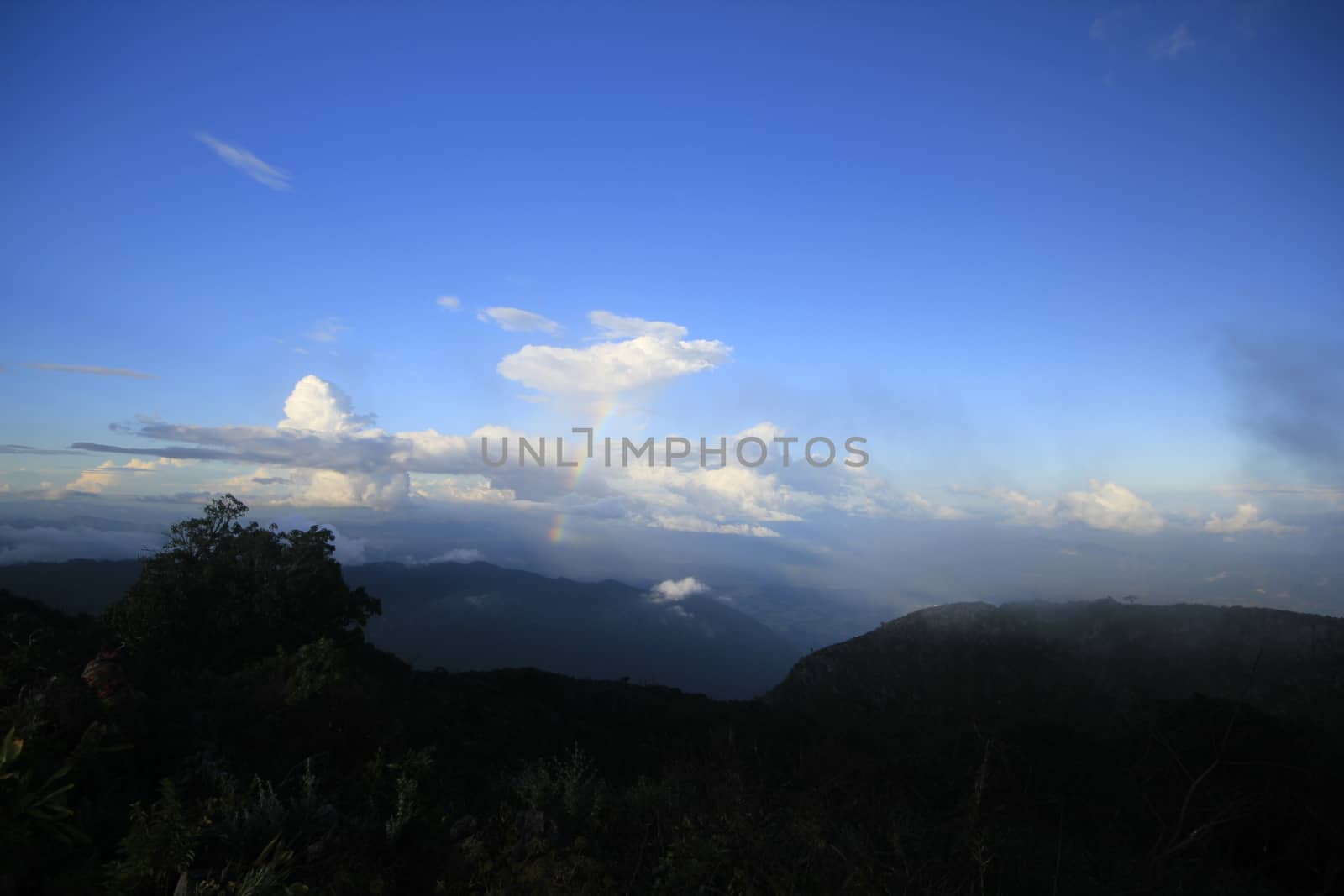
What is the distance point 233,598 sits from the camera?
2219 centimetres

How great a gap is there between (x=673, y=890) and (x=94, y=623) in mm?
24828

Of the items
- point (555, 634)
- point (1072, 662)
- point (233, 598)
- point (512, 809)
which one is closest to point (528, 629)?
point (555, 634)

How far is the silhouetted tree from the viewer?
2073 cm

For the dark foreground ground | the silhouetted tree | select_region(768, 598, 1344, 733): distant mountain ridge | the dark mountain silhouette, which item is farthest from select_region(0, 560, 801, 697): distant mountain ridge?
the dark foreground ground

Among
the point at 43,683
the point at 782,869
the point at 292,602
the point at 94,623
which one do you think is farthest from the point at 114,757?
the point at 94,623

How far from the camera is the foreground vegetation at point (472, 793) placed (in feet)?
19.5

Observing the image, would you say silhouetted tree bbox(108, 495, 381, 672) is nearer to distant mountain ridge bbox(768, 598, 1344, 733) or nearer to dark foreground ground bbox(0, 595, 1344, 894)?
dark foreground ground bbox(0, 595, 1344, 894)

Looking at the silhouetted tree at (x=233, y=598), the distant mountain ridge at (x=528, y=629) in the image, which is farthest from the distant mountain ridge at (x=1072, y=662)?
the silhouetted tree at (x=233, y=598)

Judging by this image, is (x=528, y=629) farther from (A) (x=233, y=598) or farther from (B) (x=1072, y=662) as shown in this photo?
(A) (x=233, y=598)

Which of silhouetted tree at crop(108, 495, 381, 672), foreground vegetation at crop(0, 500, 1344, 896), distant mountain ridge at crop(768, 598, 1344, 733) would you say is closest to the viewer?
foreground vegetation at crop(0, 500, 1344, 896)

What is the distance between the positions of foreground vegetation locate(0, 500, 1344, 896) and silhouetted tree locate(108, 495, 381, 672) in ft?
0.31

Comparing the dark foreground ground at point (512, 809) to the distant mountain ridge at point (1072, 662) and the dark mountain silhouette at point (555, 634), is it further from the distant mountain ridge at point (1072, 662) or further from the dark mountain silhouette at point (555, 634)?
the dark mountain silhouette at point (555, 634)

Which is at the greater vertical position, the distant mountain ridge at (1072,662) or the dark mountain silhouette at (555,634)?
the distant mountain ridge at (1072,662)

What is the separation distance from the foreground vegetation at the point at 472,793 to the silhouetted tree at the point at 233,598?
0.09 meters
